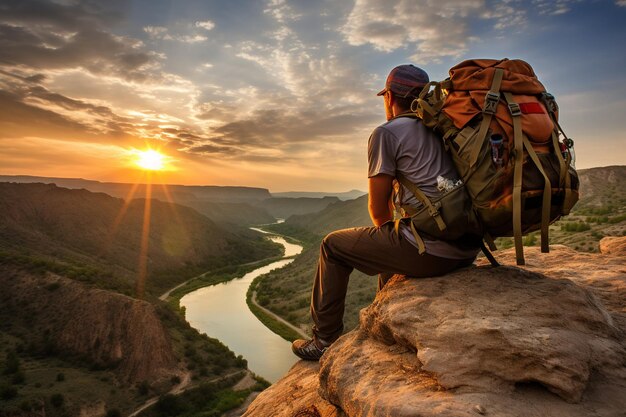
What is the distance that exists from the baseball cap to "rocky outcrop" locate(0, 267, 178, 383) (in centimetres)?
3699

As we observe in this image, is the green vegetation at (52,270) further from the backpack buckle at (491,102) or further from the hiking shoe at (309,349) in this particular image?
the backpack buckle at (491,102)

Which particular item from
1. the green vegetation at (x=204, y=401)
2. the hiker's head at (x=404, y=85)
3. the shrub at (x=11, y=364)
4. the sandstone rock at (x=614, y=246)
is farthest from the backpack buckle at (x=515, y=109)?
the shrub at (x=11, y=364)

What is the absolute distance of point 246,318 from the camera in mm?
48406

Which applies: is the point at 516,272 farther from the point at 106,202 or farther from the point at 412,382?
the point at 106,202

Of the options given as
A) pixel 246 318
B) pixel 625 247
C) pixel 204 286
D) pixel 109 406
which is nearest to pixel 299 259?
pixel 204 286

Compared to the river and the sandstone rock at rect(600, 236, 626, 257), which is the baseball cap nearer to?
the sandstone rock at rect(600, 236, 626, 257)

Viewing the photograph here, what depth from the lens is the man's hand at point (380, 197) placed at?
150 inches

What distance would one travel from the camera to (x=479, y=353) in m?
2.96

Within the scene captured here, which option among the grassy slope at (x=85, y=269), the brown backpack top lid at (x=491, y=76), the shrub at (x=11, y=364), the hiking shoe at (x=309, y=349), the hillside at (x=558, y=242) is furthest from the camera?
the grassy slope at (x=85, y=269)

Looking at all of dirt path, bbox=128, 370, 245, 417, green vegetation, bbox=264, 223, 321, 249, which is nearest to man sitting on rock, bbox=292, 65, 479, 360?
dirt path, bbox=128, 370, 245, 417

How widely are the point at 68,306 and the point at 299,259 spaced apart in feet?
152

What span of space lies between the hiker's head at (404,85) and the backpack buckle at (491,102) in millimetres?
963

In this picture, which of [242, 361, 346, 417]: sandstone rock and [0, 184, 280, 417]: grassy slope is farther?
[0, 184, 280, 417]: grassy slope

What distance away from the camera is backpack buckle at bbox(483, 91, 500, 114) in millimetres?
3170
